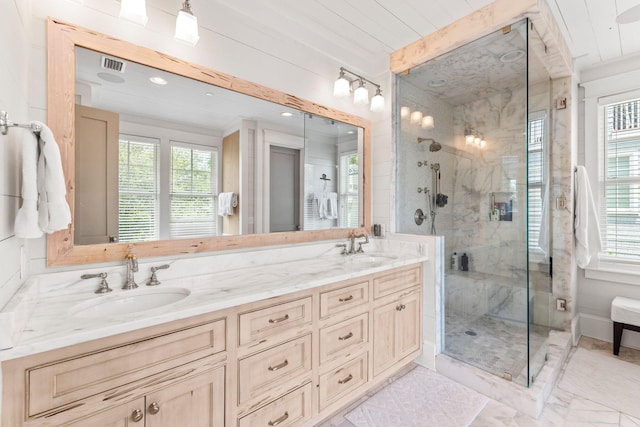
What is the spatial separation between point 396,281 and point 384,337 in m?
0.40

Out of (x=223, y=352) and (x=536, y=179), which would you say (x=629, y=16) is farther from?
(x=223, y=352)

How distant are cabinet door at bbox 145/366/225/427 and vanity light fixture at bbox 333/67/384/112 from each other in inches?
82.5

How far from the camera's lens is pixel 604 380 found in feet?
7.24

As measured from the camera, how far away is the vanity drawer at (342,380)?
1.67 m

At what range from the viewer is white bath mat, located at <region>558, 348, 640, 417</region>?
1.97m

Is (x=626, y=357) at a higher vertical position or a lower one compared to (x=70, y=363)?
lower

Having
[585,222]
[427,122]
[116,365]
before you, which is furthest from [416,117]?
[116,365]

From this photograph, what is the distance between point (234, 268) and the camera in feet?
6.11

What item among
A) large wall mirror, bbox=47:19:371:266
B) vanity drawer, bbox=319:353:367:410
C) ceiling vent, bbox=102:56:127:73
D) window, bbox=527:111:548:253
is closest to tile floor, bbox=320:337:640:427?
vanity drawer, bbox=319:353:367:410

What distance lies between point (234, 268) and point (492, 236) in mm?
2508

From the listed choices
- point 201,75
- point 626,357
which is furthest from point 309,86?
point 626,357

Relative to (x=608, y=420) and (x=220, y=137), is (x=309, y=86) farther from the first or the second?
(x=608, y=420)

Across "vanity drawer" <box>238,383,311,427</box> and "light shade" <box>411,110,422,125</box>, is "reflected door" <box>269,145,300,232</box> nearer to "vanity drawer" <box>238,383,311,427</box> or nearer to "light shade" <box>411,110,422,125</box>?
"vanity drawer" <box>238,383,311,427</box>

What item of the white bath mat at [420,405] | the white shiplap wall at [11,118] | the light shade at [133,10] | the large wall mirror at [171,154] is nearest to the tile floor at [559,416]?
the white bath mat at [420,405]
